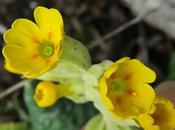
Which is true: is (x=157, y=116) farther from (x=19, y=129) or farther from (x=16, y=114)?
(x=16, y=114)

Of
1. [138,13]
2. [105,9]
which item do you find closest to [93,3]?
[105,9]

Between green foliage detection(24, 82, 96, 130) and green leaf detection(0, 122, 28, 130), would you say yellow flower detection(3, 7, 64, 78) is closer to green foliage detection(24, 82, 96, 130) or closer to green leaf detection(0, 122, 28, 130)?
green foliage detection(24, 82, 96, 130)

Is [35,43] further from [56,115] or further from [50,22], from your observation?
[56,115]

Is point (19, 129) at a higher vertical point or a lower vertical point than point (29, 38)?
lower

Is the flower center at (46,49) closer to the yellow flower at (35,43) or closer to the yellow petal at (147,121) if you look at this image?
the yellow flower at (35,43)

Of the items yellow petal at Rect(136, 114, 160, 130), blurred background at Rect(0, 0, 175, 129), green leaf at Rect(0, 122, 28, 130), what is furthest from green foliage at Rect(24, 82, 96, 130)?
yellow petal at Rect(136, 114, 160, 130)

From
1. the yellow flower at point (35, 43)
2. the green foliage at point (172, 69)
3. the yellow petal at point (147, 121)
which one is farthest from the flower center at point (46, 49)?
the green foliage at point (172, 69)

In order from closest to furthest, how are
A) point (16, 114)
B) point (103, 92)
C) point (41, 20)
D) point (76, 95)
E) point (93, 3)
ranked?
point (103, 92) → point (41, 20) → point (76, 95) → point (16, 114) → point (93, 3)
